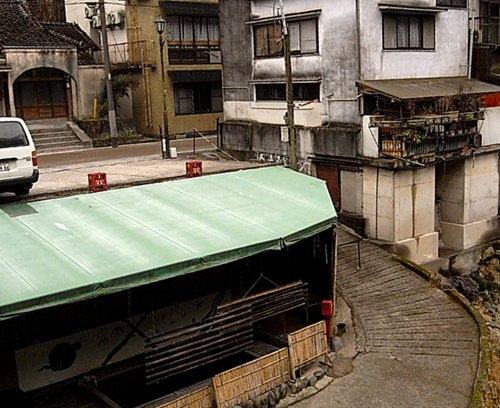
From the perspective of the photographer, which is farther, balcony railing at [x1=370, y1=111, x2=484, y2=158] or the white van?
balcony railing at [x1=370, y1=111, x2=484, y2=158]

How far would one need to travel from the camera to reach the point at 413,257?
2555 centimetres

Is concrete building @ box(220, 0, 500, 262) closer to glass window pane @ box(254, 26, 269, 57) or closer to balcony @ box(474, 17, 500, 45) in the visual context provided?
glass window pane @ box(254, 26, 269, 57)

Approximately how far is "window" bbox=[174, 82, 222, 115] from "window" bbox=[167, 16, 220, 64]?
1.67m

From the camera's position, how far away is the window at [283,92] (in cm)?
2759

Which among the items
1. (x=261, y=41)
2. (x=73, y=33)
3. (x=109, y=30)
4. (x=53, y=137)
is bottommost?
(x=53, y=137)

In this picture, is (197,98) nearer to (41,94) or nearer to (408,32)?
(41,94)

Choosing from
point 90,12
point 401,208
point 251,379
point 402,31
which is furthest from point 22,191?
point 90,12

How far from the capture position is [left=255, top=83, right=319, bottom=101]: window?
2759 cm

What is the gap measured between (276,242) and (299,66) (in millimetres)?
14974

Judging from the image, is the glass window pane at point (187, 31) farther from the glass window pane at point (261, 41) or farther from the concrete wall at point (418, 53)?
the concrete wall at point (418, 53)

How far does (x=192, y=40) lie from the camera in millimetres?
41781

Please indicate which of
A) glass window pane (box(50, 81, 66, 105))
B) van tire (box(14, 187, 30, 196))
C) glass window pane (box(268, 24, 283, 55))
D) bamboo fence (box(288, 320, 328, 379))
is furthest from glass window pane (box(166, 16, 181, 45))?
bamboo fence (box(288, 320, 328, 379))

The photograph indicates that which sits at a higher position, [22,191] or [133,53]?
[133,53]

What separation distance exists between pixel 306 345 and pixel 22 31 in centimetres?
2965
